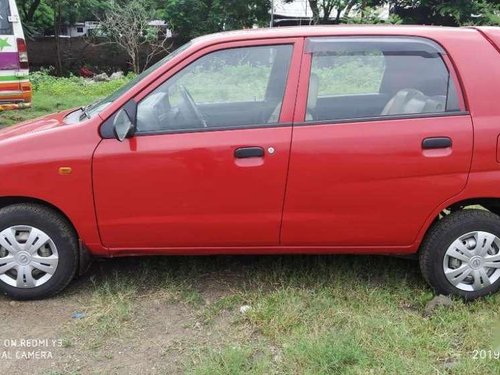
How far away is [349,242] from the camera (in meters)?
3.55

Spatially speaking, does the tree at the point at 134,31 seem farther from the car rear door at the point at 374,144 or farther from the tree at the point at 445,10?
the car rear door at the point at 374,144

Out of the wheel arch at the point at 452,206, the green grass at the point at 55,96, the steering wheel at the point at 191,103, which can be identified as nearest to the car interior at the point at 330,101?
the steering wheel at the point at 191,103

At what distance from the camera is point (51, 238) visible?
351 centimetres

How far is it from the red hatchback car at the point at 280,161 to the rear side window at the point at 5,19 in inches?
224

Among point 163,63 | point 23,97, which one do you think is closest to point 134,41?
point 23,97

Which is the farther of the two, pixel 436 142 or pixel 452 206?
pixel 452 206

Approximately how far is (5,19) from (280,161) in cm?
682

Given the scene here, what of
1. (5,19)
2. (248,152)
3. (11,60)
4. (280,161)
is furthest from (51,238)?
(5,19)

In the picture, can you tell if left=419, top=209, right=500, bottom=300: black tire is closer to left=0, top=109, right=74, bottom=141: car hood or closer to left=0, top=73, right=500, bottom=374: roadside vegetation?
left=0, top=73, right=500, bottom=374: roadside vegetation

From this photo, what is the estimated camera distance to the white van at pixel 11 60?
8.41m

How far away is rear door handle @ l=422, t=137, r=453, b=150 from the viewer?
3.32 metres

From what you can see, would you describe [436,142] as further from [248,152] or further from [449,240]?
[248,152]

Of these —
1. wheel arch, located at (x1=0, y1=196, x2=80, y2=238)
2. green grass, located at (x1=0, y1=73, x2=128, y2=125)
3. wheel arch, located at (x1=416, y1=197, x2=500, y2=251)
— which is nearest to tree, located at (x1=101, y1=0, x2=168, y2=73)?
green grass, located at (x1=0, y1=73, x2=128, y2=125)

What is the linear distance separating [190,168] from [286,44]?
992 millimetres
